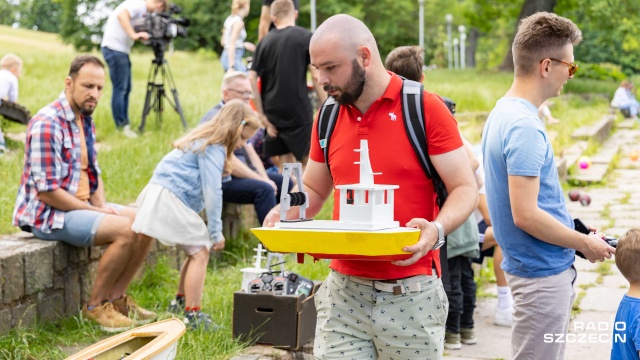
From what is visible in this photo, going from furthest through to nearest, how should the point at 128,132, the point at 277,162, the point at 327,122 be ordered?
the point at 128,132, the point at 277,162, the point at 327,122

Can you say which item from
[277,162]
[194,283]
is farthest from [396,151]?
[277,162]

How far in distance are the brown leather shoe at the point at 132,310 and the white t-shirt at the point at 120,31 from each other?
509 centimetres

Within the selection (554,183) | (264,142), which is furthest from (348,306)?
(264,142)

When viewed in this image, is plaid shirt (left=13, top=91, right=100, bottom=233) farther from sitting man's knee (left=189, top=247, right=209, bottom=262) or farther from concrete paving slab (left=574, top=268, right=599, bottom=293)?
concrete paving slab (left=574, top=268, right=599, bottom=293)

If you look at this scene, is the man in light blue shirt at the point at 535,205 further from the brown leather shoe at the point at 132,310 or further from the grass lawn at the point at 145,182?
the brown leather shoe at the point at 132,310

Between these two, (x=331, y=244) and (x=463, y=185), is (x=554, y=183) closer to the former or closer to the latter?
(x=463, y=185)

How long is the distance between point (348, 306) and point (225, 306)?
2.71 m

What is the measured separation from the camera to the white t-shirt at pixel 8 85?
9789 millimetres

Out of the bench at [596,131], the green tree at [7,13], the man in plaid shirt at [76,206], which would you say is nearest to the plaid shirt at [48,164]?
the man in plaid shirt at [76,206]

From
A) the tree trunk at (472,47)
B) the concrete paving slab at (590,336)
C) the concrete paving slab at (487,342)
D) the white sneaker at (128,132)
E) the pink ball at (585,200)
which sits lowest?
the concrete paving slab at (487,342)

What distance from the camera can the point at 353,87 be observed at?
305 cm

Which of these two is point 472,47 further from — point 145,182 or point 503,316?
point 503,316

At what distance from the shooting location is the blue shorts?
5566 millimetres

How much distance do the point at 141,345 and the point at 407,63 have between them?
6.60 ft
